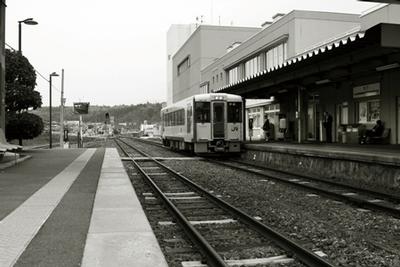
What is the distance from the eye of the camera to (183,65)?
87.7m

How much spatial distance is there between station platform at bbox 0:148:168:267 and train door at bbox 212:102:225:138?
12013mm

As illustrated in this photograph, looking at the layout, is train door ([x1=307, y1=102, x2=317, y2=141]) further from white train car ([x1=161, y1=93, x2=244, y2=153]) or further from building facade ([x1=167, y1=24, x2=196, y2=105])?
building facade ([x1=167, y1=24, x2=196, y2=105])

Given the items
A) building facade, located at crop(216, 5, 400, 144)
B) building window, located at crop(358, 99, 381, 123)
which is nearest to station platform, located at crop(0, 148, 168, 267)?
building facade, located at crop(216, 5, 400, 144)

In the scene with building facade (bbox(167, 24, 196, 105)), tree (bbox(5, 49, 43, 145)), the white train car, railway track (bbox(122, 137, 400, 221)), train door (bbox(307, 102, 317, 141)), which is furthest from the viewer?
building facade (bbox(167, 24, 196, 105))

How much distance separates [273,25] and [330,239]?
33.7 meters

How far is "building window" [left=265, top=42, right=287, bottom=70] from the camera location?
1506 inches

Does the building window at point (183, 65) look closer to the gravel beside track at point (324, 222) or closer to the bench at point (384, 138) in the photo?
the bench at point (384, 138)

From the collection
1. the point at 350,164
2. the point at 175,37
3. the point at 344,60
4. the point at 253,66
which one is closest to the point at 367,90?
the point at 344,60

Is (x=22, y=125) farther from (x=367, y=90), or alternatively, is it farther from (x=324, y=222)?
(x=324, y=222)

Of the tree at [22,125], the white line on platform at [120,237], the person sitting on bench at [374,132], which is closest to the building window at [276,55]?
the person sitting on bench at [374,132]

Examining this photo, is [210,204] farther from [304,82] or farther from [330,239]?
[304,82]

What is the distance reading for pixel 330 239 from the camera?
7570 mm

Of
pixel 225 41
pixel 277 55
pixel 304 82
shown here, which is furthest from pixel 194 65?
pixel 304 82

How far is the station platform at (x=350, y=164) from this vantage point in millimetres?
14141
